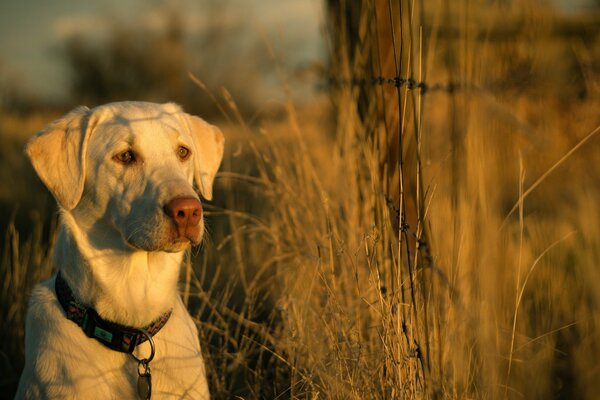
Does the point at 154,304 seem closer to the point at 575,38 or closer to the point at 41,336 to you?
the point at 41,336

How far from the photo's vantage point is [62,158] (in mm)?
2666

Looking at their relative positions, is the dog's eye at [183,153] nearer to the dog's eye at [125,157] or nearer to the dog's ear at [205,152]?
the dog's ear at [205,152]

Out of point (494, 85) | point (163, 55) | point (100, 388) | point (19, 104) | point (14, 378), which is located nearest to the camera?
point (494, 85)

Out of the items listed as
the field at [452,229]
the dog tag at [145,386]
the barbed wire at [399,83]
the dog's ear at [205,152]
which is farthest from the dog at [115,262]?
the barbed wire at [399,83]

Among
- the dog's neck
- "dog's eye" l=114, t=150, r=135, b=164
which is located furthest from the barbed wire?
the dog's neck

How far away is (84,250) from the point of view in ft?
8.41

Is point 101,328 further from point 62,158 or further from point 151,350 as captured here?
point 62,158

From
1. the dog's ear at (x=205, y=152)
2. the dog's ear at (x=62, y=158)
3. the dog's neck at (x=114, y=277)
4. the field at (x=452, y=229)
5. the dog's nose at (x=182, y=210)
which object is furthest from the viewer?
the dog's ear at (x=205, y=152)

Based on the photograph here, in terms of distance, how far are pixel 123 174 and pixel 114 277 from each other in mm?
421

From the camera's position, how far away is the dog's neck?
2527 mm

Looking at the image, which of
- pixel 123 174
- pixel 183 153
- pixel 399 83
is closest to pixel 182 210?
pixel 123 174

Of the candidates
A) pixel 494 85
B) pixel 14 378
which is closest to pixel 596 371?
pixel 494 85

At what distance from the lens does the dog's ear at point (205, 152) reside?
9.87 ft

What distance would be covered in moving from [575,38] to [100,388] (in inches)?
90.8
